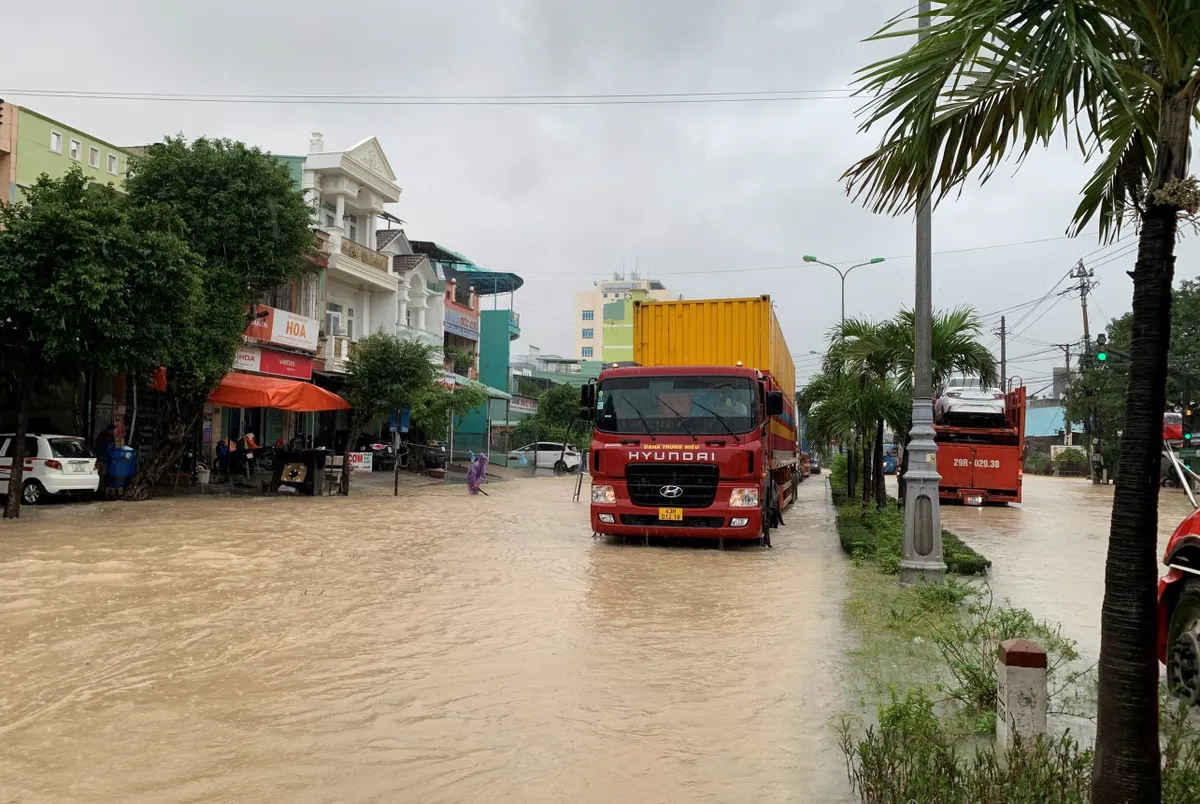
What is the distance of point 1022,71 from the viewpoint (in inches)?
165

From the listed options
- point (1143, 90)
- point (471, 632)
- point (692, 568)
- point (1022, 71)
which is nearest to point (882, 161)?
point (1022, 71)

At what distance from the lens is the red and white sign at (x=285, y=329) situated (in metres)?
24.8

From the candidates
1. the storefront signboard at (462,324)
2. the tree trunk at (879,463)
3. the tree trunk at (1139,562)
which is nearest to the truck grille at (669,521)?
the tree trunk at (879,463)

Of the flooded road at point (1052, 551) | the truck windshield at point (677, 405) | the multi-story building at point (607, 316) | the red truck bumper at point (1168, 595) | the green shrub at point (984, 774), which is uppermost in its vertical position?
the multi-story building at point (607, 316)

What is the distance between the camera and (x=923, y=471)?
32.4 ft

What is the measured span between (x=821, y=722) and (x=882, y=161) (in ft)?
10.5

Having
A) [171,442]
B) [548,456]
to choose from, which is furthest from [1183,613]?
[548,456]

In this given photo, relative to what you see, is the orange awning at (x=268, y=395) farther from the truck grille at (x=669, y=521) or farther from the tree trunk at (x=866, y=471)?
the tree trunk at (x=866, y=471)

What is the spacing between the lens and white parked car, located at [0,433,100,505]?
57.9ft

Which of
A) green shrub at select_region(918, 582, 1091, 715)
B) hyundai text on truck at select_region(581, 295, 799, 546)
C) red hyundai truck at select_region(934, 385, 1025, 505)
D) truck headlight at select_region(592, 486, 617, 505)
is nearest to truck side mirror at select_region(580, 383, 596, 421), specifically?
hyundai text on truck at select_region(581, 295, 799, 546)

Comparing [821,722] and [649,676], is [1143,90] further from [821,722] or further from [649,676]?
[649,676]

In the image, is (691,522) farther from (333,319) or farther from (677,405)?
(333,319)

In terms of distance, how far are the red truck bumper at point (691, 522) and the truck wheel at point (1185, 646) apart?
7313mm

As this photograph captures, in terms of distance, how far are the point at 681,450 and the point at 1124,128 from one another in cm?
886
